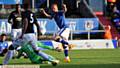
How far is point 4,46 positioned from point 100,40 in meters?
5.20

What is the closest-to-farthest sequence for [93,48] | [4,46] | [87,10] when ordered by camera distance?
[4,46] → [93,48] → [87,10]

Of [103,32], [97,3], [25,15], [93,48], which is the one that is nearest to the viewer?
[25,15]

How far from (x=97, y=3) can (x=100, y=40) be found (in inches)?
272

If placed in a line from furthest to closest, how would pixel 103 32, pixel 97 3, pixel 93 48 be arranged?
pixel 97 3 → pixel 103 32 → pixel 93 48

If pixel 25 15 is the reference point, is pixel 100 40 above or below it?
below

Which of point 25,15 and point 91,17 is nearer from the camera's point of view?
point 25,15

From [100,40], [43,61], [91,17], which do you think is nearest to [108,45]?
[100,40]

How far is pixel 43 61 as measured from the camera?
56.9 feet

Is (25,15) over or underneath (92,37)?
over

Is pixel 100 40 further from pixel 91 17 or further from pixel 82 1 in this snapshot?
pixel 82 1

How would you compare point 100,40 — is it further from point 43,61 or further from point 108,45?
point 43,61

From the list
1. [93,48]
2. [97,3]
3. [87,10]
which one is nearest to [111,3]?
[97,3]

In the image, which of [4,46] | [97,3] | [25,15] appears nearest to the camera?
[25,15]

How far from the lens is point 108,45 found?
25.8 m
